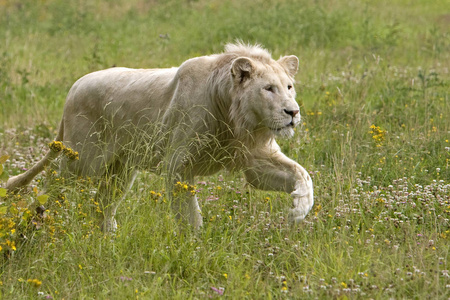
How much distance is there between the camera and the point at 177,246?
4402 millimetres

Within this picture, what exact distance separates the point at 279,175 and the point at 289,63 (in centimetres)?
97

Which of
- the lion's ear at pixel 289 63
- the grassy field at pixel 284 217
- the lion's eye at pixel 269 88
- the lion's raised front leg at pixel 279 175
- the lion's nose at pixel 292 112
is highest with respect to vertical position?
the lion's ear at pixel 289 63

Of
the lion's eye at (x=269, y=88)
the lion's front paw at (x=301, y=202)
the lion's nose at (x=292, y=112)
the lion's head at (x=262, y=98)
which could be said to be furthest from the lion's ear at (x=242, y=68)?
the lion's front paw at (x=301, y=202)

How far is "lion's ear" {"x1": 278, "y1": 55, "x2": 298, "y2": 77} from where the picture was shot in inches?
211

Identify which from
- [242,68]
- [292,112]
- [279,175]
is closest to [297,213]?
[279,175]

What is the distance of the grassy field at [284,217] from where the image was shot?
396cm

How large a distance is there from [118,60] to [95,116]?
6.01 meters

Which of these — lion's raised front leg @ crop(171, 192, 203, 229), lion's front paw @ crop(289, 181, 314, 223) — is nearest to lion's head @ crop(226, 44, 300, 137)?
lion's front paw @ crop(289, 181, 314, 223)

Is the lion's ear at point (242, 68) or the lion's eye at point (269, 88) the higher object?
the lion's ear at point (242, 68)

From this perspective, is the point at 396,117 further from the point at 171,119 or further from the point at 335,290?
the point at 335,290

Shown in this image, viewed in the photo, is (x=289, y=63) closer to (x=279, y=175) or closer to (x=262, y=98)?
(x=262, y=98)

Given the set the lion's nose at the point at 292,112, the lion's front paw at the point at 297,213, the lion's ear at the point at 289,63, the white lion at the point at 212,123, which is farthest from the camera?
the lion's ear at the point at 289,63

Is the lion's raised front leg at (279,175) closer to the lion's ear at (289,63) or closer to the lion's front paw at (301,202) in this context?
the lion's front paw at (301,202)

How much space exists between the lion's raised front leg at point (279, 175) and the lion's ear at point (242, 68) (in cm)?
68
